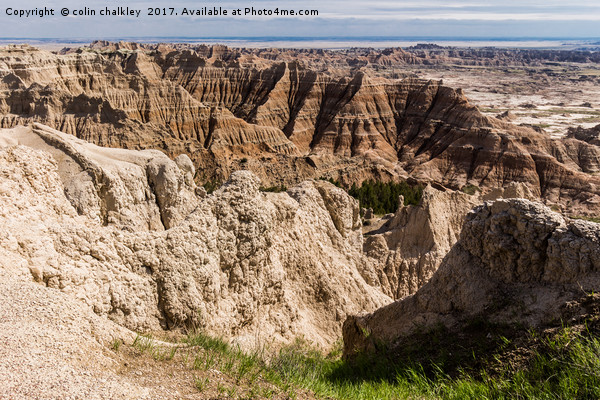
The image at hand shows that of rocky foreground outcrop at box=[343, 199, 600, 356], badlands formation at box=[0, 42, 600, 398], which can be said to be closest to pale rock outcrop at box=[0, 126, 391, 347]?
badlands formation at box=[0, 42, 600, 398]

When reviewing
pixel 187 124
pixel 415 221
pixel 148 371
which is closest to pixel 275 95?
pixel 187 124

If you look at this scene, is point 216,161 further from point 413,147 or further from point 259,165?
point 413,147

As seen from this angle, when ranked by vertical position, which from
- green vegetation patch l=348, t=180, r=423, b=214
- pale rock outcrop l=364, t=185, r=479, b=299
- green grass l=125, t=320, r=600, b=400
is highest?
green grass l=125, t=320, r=600, b=400

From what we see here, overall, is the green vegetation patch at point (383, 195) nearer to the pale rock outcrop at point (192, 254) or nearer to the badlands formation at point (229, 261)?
the badlands formation at point (229, 261)

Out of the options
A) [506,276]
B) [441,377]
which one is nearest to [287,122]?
[506,276]

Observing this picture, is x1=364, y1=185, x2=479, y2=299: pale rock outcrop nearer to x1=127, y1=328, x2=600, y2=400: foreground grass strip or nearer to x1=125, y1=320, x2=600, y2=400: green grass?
x1=125, y1=320, x2=600, y2=400: green grass

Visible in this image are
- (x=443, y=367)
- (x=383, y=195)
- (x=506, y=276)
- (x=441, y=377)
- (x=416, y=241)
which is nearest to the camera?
(x=441, y=377)

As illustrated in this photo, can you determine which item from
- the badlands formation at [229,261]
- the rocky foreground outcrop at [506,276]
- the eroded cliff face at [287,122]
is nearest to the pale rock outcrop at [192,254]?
the badlands formation at [229,261]

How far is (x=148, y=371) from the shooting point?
5117 millimetres

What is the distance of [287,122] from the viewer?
78062 millimetres

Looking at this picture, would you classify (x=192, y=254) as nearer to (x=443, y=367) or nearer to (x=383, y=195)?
(x=443, y=367)

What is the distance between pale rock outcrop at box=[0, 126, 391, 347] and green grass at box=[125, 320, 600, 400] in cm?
150

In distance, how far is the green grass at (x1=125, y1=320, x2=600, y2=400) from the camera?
5250 mm

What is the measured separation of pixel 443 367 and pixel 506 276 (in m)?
2.23
